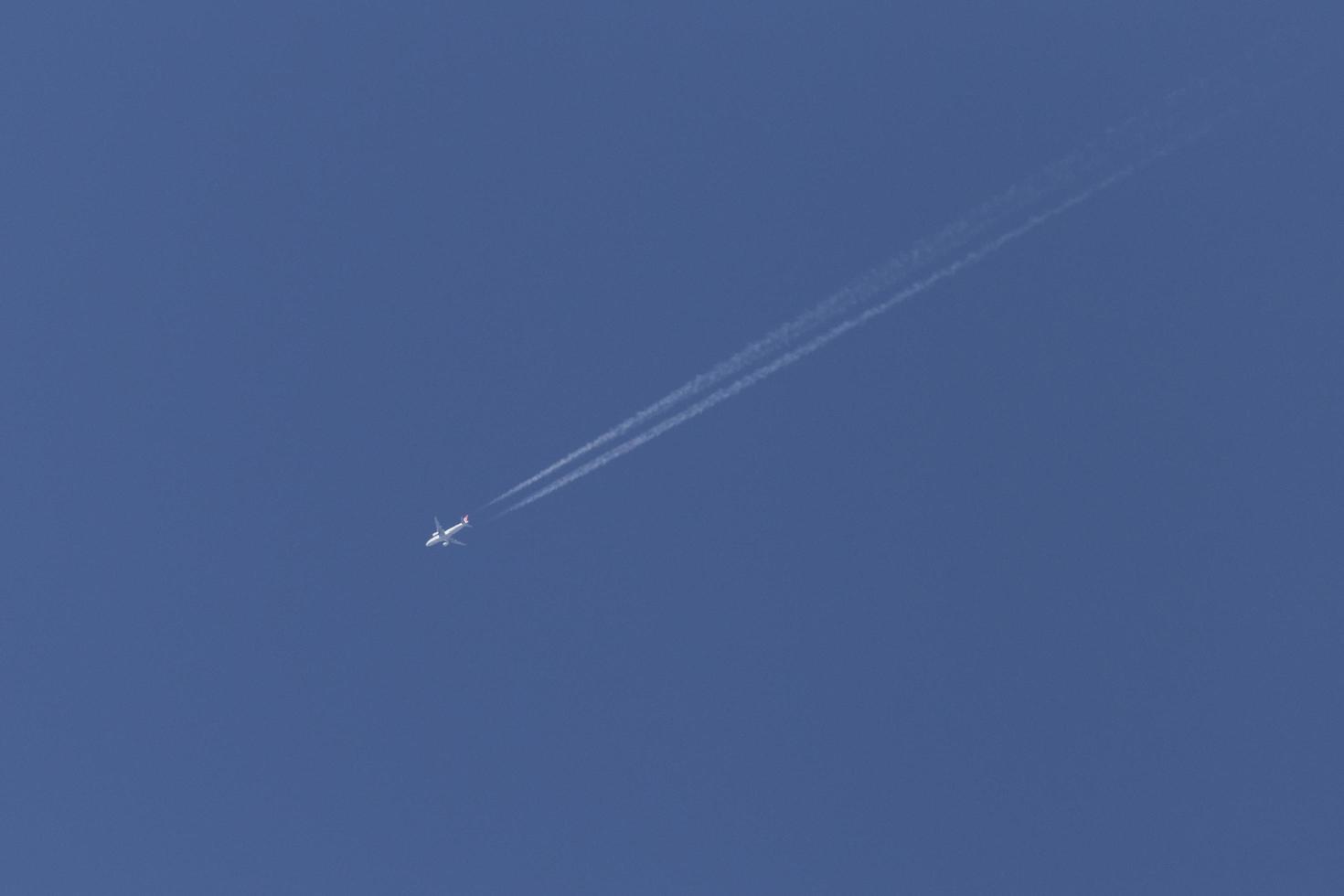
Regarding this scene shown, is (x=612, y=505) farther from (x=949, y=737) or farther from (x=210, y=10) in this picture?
(x=210, y=10)

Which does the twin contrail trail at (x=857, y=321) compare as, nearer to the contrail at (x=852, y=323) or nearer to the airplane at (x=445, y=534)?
the contrail at (x=852, y=323)

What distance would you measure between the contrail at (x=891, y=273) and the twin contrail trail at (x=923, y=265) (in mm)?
35

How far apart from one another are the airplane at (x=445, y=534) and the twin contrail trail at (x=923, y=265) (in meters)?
1.61

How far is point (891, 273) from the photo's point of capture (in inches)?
1857

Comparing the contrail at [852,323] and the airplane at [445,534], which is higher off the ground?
the contrail at [852,323]

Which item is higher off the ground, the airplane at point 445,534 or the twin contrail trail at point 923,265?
the twin contrail trail at point 923,265

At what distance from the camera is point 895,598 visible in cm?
4650

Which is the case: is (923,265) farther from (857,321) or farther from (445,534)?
(445,534)

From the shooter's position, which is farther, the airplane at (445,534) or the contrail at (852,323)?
the airplane at (445,534)

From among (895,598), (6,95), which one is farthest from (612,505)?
(6,95)

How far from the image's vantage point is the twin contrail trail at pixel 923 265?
4653 cm

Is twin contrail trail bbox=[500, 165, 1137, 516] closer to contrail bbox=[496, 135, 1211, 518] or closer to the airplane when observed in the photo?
contrail bbox=[496, 135, 1211, 518]

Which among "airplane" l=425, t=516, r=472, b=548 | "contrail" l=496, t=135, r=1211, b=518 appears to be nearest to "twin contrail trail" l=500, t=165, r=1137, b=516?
"contrail" l=496, t=135, r=1211, b=518

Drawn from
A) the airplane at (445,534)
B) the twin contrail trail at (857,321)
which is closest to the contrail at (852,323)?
the twin contrail trail at (857,321)
